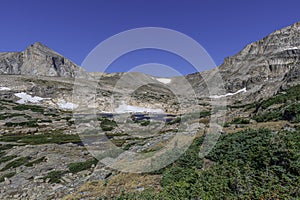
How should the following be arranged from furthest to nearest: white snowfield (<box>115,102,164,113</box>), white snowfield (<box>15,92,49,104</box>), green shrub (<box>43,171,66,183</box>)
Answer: white snowfield (<box>115,102,164,113</box>)
white snowfield (<box>15,92,49,104</box>)
green shrub (<box>43,171,66,183</box>)

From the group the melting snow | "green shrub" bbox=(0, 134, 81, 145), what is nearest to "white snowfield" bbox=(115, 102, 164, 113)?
the melting snow

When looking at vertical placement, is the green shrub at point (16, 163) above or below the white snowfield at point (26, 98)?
below

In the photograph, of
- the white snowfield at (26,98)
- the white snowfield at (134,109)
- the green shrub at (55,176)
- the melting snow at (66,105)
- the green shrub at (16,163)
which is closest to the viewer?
the green shrub at (55,176)

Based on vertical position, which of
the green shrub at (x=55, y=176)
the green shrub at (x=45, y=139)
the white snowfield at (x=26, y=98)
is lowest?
the green shrub at (x=55, y=176)

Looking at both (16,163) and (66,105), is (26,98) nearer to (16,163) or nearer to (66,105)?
(66,105)

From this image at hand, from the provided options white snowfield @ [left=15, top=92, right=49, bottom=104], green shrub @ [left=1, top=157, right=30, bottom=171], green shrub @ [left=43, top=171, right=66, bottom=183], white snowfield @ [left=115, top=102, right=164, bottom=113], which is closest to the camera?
green shrub @ [left=43, top=171, right=66, bottom=183]

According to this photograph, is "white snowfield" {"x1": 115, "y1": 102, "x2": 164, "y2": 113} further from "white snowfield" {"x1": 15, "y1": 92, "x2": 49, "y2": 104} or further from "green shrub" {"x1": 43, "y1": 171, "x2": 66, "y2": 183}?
"green shrub" {"x1": 43, "y1": 171, "x2": 66, "y2": 183}

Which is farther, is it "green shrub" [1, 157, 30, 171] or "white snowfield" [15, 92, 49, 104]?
"white snowfield" [15, 92, 49, 104]

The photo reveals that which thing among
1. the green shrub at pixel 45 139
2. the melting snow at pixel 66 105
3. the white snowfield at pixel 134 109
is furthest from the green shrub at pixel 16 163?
the melting snow at pixel 66 105

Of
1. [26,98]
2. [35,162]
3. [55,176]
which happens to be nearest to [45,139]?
[35,162]

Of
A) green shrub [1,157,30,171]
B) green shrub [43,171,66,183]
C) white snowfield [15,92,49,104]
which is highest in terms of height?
white snowfield [15,92,49,104]

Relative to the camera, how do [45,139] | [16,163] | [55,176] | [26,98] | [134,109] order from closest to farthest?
[55,176]
[16,163]
[45,139]
[26,98]
[134,109]

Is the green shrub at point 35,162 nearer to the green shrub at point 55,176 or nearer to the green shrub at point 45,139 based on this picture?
the green shrub at point 55,176
